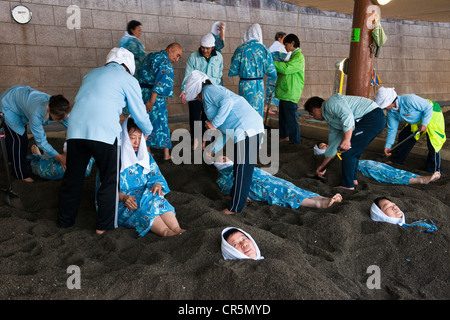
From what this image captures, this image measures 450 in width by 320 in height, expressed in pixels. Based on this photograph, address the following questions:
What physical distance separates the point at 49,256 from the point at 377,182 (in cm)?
288

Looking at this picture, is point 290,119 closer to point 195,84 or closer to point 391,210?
point 195,84

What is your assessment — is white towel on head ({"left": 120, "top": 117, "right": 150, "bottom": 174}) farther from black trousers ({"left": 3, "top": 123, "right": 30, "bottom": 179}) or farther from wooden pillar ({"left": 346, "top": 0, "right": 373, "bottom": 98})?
wooden pillar ({"left": 346, "top": 0, "right": 373, "bottom": 98})

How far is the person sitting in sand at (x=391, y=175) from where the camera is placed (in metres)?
3.67

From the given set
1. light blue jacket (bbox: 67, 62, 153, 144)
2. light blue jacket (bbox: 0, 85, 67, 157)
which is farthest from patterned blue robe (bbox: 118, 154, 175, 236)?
light blue jacket (bbox: 0, 85, 67, 157)

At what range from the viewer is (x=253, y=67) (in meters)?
4.52

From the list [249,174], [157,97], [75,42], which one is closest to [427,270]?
[249,174]

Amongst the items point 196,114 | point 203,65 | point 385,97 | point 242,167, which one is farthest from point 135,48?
point 385,97

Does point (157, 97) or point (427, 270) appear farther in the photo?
point (157, 97)

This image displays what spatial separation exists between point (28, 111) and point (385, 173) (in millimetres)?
3141

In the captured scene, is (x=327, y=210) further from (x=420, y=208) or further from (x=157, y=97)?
(x=157, y=97)

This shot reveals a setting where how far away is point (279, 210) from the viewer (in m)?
3.00

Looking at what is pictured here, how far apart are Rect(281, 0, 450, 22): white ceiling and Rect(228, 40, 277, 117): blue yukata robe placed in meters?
3.20

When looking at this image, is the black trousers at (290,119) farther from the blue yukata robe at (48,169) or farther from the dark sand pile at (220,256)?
the blue yukata robe at (48,169)
